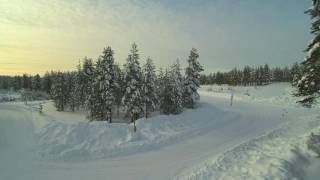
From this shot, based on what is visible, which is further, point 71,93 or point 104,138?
point 71,93

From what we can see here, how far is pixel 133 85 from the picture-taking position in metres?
44.0

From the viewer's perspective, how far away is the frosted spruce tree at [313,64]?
19.2 metres

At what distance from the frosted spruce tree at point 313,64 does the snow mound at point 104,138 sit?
994cm

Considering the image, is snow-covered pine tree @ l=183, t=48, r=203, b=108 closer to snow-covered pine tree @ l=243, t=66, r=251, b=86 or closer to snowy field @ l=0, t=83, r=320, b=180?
snowy field @ l=0, t=83, r=320, b=180

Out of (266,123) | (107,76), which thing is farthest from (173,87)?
(266,123)

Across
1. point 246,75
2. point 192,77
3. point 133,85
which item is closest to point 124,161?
point 133,85

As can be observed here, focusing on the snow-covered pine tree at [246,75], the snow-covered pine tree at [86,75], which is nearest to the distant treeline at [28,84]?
the snow-covered pine tree at [86,75]

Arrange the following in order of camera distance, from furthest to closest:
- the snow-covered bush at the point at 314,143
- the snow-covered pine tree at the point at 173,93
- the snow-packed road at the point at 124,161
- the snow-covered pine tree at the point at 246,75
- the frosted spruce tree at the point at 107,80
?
the snow-covered pine tree at the point at 246,75 < the snow-covered pine tree at the point at 173,93 < the frosted spruce tree at the point at 107,80 < the snow-covered bush at the point at 314,143 < the snow-packed road at the point at 124,161

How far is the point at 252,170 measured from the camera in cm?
1477

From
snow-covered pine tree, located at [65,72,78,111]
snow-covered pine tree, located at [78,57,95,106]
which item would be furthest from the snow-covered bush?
snow-covered pine tree, located at [65,72,78,111]

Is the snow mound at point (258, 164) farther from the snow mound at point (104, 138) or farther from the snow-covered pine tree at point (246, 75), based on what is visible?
the snow-covered pine tree at point (246, 75)

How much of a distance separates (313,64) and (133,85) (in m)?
27.4

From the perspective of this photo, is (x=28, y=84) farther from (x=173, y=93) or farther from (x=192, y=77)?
(x=192, y=77)

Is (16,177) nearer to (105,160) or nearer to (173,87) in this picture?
(105,160)
